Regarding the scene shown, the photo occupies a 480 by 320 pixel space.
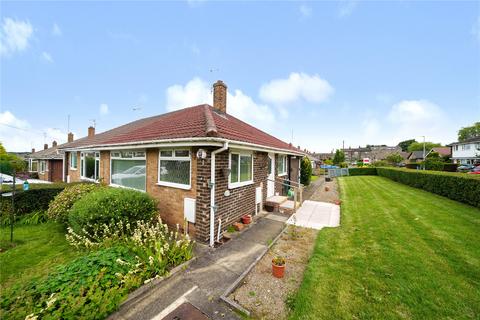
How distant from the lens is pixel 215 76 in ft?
35.2

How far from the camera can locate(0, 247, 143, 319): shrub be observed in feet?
8.79

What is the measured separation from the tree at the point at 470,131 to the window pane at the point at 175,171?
10497 cm

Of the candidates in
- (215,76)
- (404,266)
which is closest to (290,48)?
(215,76)

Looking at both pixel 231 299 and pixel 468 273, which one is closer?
pixel 231 299

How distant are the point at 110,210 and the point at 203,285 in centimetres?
332

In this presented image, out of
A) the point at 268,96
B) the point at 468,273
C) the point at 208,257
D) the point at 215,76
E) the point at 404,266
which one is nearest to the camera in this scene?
the point at 468,273

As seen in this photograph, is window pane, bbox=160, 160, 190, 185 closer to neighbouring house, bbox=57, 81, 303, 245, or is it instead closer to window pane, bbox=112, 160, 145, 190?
neighbouring house, bbox=57, 81, 303, 245

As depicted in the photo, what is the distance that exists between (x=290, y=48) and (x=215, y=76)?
5.07 m

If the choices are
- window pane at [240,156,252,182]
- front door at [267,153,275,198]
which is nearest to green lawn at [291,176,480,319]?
window pane at [240,156,252,182]

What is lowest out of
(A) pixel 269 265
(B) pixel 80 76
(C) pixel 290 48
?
(A) pixel 269 265

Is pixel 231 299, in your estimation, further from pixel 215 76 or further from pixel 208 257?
pixel 215 76

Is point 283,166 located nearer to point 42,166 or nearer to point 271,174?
point 271,174

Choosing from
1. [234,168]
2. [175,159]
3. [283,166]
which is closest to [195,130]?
[175,159]

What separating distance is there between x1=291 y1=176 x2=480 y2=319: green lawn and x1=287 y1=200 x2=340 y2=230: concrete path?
63 cm
